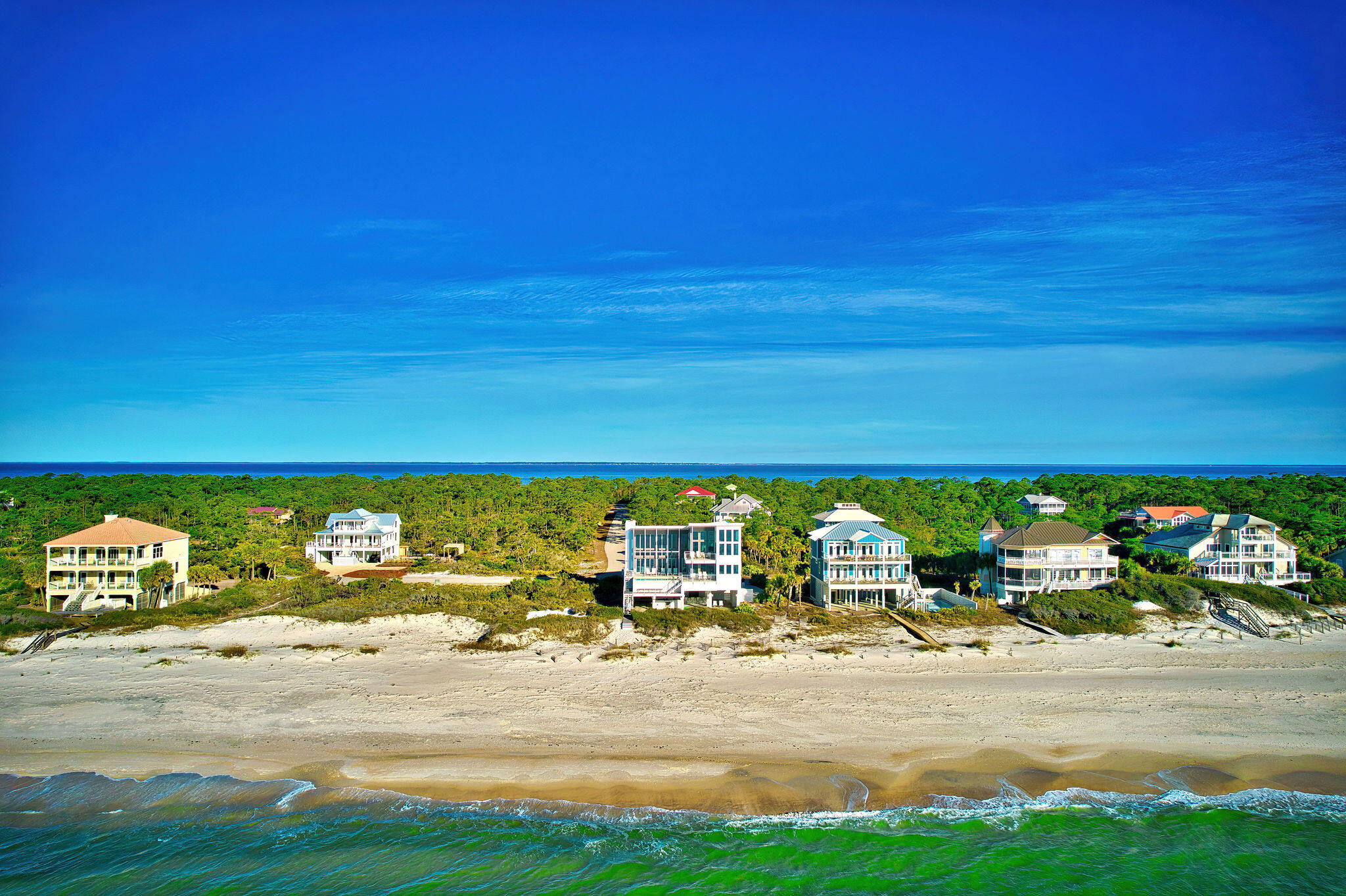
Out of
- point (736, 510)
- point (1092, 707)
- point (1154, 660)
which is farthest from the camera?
point (736, 510)

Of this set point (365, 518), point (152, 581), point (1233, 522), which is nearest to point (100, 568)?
point (152, 581)

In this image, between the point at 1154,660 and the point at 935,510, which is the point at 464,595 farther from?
the point at 935,510

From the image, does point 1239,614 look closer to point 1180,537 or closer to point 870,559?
point 1180,537

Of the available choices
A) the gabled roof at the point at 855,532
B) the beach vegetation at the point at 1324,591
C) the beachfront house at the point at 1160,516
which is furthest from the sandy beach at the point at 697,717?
the beachfront house at the point at 1160,516

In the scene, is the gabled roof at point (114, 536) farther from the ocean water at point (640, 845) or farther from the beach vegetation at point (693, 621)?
the beach vegetation at point (693, 621)

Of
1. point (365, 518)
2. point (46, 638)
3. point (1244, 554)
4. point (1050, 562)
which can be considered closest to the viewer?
point (46, 638)

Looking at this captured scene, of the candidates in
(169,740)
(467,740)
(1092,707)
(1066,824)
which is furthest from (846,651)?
(169,740)
